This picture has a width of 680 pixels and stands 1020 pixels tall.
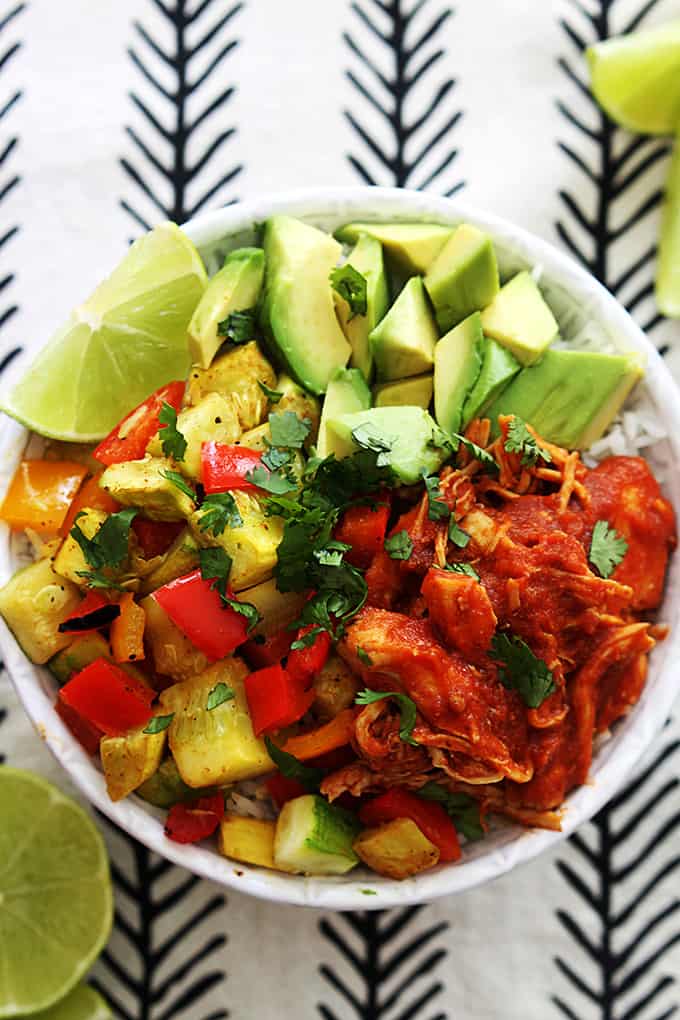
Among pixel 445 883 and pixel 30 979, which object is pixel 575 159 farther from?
pixel 30 979

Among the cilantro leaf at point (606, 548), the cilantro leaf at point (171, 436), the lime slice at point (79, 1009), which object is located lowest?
the lime slice at point (79, 1009)

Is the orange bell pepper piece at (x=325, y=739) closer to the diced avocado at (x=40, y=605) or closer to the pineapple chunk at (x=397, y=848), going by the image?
the pineapple chunk at (x=397, y=848)

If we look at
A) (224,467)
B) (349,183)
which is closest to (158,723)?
(224,467)

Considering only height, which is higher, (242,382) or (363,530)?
(242,382)

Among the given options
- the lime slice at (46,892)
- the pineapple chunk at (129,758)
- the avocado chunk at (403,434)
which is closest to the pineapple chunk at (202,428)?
the avocado chunk at (403,434)

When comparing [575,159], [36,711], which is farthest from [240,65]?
[36,711]

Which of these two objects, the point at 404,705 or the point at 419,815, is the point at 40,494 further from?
the point at 419,815
